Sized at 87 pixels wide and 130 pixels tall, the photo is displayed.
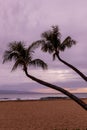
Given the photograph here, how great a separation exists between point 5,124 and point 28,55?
11814 mm

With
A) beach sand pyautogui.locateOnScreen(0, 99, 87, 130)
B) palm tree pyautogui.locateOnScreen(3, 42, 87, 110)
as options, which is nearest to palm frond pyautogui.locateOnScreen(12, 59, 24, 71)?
palm tree pyautogui.locateOnScreen(3, 42, 87, 110)

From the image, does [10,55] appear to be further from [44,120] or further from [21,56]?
[44,120]

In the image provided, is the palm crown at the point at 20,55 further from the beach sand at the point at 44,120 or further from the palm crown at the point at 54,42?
the beach sand at the point at 44,120

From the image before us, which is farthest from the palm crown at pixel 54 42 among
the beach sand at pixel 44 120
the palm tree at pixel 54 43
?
the beach sand at pixel 44 120

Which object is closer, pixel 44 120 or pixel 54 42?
pixel 54 42

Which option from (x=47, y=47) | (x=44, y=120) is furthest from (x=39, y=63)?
(x=44, y=120)

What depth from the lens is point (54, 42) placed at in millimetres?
17516

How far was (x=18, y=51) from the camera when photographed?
58.2 ft

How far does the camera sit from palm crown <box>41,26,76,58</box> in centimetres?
1739

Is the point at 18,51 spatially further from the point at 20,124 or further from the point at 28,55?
the point at 20,124

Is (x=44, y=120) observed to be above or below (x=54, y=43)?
below

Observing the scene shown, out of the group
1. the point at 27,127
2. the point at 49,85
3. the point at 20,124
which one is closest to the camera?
the point at 49,85

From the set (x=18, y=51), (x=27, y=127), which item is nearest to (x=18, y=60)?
(x=18, y=51)

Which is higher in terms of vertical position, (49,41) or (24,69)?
(49,41)
